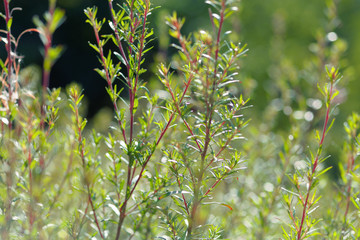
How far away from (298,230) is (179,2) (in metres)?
11.4

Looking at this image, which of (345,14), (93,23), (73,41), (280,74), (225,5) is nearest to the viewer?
(225,5)

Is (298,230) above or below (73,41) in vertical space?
below

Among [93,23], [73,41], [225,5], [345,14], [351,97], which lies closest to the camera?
[225,5]

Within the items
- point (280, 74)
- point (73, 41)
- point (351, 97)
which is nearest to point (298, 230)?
point (280, 74)

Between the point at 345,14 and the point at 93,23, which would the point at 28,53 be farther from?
the point at 93,23

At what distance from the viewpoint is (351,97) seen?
11.1 metres

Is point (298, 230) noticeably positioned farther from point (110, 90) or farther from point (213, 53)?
point (110, 90)

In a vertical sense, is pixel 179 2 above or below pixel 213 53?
above

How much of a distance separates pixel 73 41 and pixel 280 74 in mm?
10815

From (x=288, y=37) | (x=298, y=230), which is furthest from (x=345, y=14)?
(x=298, y=230)

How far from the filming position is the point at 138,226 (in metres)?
1.29

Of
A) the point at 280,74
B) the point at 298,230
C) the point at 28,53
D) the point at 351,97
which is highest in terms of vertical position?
the point at 28,53

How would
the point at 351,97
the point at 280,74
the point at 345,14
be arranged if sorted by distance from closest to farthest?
the point at 280,74 < the point at 351,97 < the point at 345,14

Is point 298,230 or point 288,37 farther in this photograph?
point 288,37
